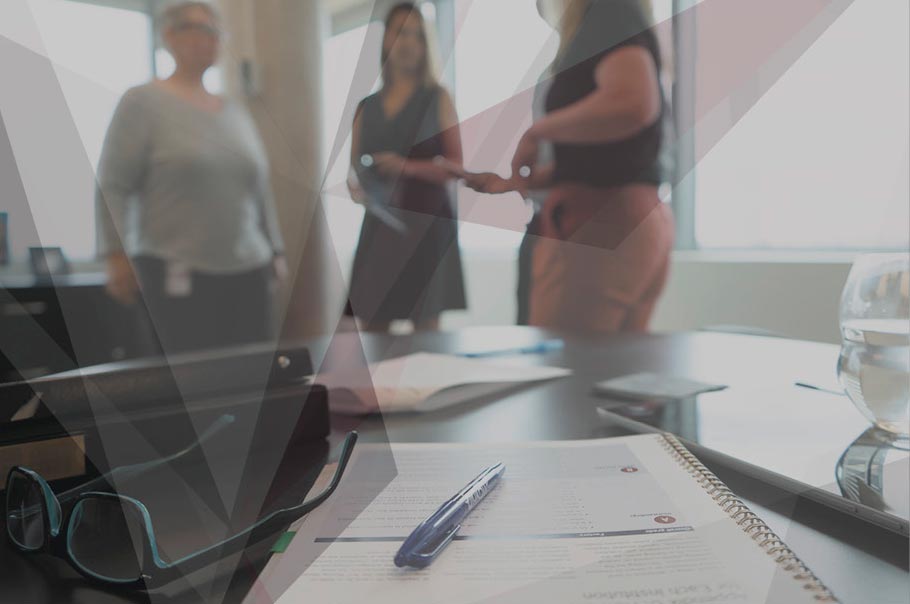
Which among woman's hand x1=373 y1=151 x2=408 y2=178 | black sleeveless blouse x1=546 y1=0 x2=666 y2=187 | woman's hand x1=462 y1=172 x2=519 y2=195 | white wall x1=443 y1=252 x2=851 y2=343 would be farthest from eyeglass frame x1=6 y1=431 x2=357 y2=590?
white wall x1=443 y1=252 x2=851 y2=343

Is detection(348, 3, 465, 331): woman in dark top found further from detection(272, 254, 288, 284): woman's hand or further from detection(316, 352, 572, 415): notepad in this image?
detection(316, 352, 572, 415): notepad

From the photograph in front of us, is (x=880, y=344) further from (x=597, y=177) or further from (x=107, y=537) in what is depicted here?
(x=597, y=177)

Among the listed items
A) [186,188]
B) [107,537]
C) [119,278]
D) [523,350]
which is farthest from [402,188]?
[107,537]

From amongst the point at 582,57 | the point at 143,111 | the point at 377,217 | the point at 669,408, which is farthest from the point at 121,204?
the point at 669,408

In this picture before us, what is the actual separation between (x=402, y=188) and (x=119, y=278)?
66 centimetres

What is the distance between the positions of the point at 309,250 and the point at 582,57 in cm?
178

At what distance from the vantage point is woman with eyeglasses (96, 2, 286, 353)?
1.37 meters

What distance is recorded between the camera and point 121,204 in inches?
55.2

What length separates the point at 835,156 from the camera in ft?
5.06

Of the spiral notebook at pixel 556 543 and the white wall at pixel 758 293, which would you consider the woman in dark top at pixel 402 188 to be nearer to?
the white wall at pixel 758 293

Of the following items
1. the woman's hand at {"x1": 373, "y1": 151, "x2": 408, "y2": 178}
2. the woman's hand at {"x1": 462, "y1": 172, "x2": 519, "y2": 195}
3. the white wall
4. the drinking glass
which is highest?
the woman's hand at {"x1": 373, "y1": 151, "x2": 408, "y2": 178}

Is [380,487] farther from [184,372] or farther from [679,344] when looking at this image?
[679,344]

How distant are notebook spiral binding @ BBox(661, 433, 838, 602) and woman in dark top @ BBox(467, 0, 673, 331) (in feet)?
1.37

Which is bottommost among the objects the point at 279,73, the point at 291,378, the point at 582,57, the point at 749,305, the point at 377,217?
the point at 749,305
